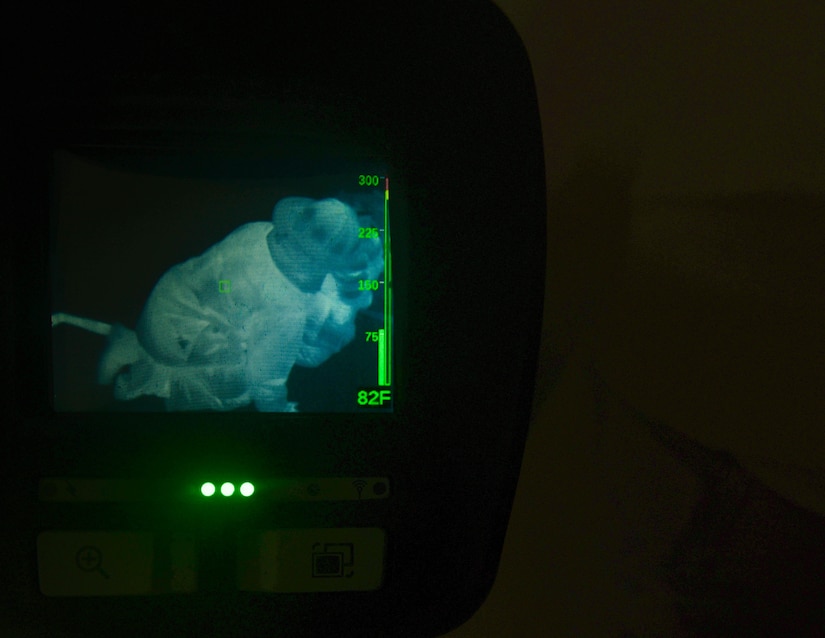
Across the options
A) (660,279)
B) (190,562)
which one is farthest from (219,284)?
(660,279)

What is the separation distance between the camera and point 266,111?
1.77 ft

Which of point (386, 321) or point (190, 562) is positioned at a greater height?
point (386, 321)

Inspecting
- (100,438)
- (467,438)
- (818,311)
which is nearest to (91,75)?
(100,438)

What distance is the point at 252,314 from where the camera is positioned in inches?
21.4

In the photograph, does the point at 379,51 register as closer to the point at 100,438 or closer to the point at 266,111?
the point at 266,111

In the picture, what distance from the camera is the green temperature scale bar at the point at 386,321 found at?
1.79 ft

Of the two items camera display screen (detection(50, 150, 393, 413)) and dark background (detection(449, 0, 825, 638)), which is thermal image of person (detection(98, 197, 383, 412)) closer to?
camera display screen (detection(50, 150, 393, 413))

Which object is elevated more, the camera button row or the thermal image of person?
the thermal image of person

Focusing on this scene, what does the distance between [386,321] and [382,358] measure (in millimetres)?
28

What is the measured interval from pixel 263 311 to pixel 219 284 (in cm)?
4

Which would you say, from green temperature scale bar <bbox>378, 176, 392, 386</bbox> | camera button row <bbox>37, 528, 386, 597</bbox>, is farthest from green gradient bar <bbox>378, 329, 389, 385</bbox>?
camera button row <bbox>37, 528, 386, 597</bbox>

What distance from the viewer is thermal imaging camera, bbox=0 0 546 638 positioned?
535mm

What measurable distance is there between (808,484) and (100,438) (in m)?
0.52

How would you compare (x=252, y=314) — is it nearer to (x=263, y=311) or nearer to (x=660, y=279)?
(x=263, y=311)
